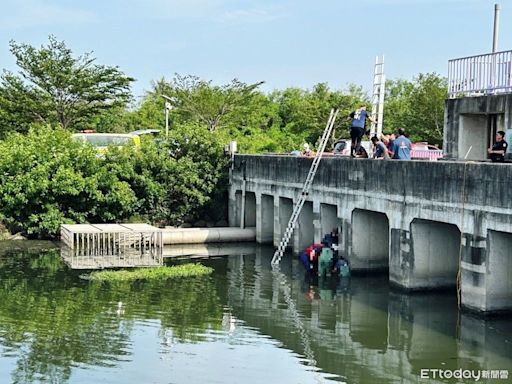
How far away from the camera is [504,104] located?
95.6 feet

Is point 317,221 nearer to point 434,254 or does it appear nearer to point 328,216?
point 328,216

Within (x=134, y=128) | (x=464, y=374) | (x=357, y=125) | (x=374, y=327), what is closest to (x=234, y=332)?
(x=374, y=327)

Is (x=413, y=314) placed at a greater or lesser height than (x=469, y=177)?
lesser

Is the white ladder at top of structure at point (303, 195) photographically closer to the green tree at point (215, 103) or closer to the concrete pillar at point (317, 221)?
the concrete pillar at point (317, 221)

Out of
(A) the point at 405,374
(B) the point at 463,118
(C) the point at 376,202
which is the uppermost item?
(B) the point at 463,118

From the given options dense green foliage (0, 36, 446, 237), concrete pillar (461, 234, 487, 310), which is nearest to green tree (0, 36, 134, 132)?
dense green foliage (0, 36, 446, 237)

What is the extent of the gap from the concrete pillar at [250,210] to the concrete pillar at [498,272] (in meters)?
21.6

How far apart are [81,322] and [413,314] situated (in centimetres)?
1006

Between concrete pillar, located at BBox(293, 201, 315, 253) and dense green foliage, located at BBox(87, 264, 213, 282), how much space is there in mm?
5328

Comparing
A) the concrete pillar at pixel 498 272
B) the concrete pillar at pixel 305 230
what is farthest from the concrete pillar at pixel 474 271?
the concrete pillar at pixel 305 230

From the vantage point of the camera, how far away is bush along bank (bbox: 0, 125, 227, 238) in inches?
1588

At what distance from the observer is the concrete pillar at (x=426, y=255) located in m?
27.0

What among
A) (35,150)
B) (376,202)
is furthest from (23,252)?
(376,202)

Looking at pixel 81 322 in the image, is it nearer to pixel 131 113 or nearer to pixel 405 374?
pixel 405 374
